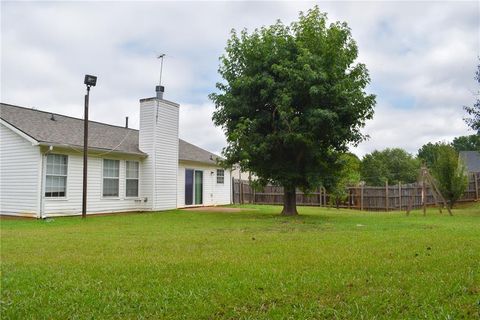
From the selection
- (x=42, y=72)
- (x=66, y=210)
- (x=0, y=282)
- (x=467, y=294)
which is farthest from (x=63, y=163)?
(x=467, y=294)

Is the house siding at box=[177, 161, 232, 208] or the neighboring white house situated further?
the house siding at box=[177, 161, 232, 208]

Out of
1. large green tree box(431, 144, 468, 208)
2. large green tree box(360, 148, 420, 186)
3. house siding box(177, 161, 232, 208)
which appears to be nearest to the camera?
house siding box(177, 161, 232, 208)

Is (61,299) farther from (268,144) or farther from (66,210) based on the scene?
(66,210)

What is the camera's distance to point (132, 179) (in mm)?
18438

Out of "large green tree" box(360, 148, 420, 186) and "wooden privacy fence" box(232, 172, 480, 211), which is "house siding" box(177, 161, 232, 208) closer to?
"wooden privacy fence" box(232, 172, 480, 211)

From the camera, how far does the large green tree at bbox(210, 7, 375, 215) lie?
14172 mm

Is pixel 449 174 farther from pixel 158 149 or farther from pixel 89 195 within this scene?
pixel 89 195

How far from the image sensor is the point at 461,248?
688cm

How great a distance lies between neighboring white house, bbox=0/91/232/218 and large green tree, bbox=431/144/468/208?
12.9 meters

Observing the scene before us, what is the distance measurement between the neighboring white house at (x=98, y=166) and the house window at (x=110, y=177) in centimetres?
4

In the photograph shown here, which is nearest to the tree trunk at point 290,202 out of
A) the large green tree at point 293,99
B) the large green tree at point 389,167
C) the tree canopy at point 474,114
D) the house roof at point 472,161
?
the large green tree at point 293,99

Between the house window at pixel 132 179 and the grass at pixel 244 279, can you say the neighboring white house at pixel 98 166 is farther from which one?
the grass at pixel 244 279

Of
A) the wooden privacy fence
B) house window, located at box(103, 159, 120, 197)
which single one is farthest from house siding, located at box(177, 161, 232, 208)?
house window, located at box(103, 159, 120, 197)

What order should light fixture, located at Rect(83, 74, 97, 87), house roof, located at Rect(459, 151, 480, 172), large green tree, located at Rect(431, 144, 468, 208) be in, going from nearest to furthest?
light fixture, located at Rect(83, 74, 97, 87)
large green tree, located at Rect(431, 144, 468, 208)
house roof, located at Rect(459, 151, 480, 172)
